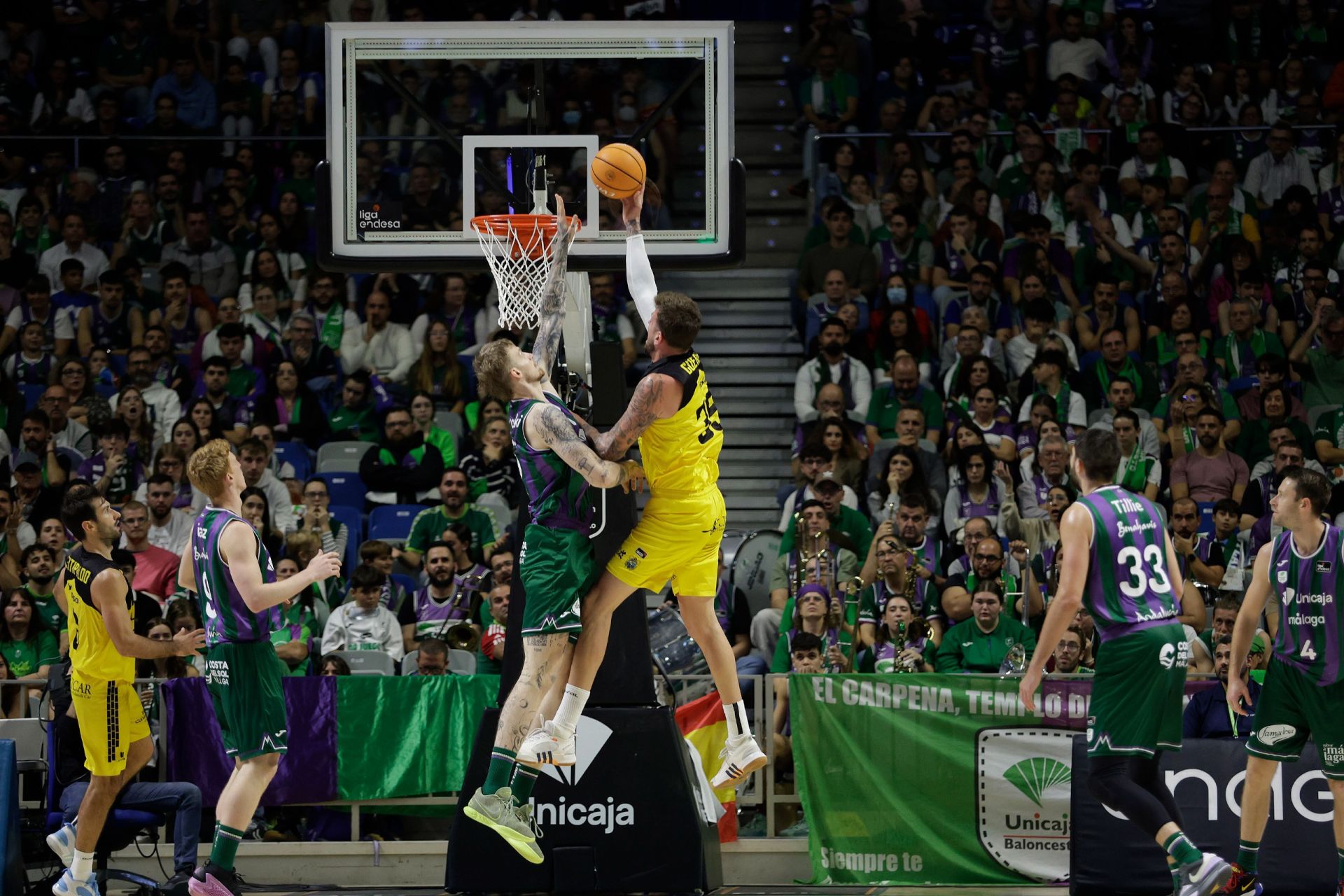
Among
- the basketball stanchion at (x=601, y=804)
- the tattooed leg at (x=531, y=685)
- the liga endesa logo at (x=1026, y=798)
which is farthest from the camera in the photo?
the liga endesa logo at (x=1026, y=798)

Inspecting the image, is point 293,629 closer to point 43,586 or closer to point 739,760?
point 43,586

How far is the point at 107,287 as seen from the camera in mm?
16859

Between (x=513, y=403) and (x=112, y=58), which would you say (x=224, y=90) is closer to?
(x=112, y=58)

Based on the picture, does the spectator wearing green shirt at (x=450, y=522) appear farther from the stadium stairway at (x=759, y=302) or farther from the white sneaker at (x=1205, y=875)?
the white sneaker at (x=1205, y=875)

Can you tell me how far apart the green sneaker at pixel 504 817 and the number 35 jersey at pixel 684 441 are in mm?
1631

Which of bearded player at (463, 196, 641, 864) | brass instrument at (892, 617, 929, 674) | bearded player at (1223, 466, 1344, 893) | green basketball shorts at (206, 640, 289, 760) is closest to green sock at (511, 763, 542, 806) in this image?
bearded player at (463, 196, 641, 864)

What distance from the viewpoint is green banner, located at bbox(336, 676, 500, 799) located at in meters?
12.0

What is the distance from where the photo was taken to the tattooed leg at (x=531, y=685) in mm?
8586

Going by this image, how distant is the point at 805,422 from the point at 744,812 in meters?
4.27

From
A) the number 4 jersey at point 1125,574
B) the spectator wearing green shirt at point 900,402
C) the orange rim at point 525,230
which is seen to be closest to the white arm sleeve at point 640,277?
the orange rim at point 525,230

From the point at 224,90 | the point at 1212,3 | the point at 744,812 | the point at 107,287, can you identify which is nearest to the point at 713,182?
the point at 744,812

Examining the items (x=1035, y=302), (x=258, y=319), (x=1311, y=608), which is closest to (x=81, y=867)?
(x=1311, y=608)

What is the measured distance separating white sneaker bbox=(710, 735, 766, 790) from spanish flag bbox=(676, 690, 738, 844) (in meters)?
2.62

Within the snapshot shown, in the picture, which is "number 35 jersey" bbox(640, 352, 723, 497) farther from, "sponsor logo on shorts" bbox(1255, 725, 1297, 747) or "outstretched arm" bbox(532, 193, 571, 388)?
"sponsor logo on shorts" bbox(1255, 725, 1297, 747)
